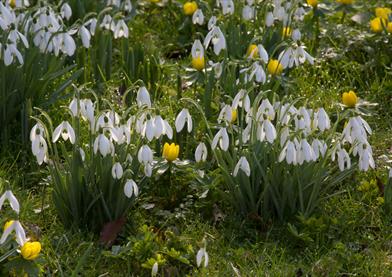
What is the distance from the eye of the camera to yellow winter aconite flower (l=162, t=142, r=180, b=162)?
370 cm

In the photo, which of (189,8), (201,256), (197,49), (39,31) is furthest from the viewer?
(189,8)

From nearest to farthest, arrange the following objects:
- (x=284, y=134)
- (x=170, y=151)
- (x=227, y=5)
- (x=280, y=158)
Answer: (x=280, y=158)
(x=284, y=134)
(x=170, y=151)
(x=227, y=5)

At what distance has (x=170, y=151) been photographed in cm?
371

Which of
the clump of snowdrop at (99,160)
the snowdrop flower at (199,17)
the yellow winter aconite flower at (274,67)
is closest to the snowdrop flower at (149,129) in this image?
the clump of snowdrop at (99,160)

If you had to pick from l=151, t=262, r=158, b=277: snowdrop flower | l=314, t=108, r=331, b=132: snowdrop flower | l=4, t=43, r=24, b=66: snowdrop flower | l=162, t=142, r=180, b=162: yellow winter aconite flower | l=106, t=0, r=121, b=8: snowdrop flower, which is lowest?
l=151, t=262, r=158, b=277: snowdrop flower

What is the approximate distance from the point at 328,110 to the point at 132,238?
153cm

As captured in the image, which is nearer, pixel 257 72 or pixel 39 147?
pixel 39 147

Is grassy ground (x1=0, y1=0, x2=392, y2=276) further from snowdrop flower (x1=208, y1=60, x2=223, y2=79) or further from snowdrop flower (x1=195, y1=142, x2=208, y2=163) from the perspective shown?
snowdrop flower (x1=208, y1=60, x2=223, y2=79)

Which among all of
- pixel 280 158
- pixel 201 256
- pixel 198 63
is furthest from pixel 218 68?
pixel 201 256

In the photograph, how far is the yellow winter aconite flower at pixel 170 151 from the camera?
3.70 metres

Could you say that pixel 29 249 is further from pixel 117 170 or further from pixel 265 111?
pixel 265 111

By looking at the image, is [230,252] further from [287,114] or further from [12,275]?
[12,275]

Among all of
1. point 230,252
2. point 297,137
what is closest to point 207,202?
point 230,252

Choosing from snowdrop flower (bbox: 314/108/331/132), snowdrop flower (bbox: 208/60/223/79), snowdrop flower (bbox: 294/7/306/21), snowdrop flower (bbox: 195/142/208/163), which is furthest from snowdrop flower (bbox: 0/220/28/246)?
snowdrop flower (bbox: 294/7/306/21)
